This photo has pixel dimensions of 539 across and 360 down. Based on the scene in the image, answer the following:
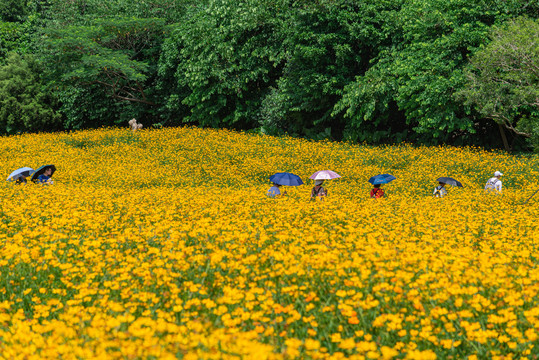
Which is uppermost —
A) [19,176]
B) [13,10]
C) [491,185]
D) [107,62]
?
[13,10]

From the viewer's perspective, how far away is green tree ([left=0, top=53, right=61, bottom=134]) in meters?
31.6

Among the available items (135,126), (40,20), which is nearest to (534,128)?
(135,126)

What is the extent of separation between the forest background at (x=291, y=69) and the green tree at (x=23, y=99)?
0.10m

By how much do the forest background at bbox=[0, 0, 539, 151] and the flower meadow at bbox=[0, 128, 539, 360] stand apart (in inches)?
351

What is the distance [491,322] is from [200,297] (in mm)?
2943

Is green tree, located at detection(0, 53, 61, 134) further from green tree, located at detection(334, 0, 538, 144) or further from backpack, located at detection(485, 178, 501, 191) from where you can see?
backpack, located at detection(485, 178, 501, 191)

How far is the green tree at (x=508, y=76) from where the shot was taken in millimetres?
17766

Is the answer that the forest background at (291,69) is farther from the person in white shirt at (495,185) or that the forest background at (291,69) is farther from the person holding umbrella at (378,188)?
the person holding umbrella at (378,188)

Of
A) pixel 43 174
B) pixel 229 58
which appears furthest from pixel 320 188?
pixel 229 58

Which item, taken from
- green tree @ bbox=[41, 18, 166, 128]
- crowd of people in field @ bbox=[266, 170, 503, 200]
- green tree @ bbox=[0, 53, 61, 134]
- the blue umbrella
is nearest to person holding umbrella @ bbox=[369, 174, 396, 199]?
crowd of people in field @ bbox=[266, 170, 503, 200]

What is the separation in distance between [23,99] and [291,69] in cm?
1931

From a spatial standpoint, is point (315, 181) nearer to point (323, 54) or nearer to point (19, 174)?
point (19, 174)

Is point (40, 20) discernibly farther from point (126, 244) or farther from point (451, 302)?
point (451, 302)

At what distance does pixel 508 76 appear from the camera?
18.1m
